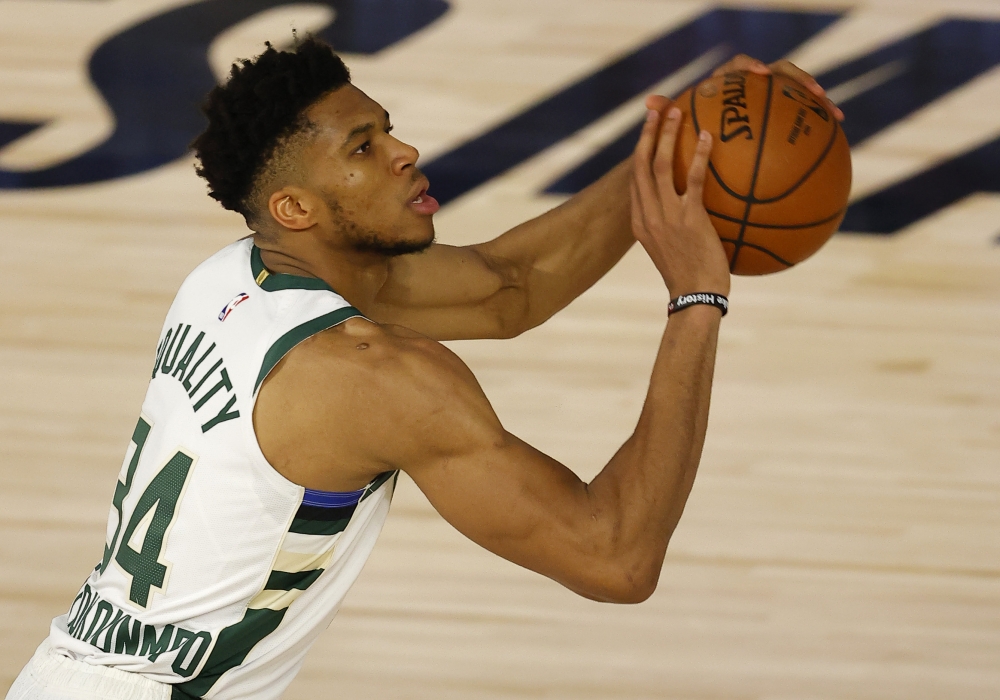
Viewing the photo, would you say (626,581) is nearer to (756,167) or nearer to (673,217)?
(673,217)

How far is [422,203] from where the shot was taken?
181cm

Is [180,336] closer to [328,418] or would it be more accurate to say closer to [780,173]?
[328,418]

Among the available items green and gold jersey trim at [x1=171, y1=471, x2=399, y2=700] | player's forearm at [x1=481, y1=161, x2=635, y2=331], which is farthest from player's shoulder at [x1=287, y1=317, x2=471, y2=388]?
player's forearm at [x1=481, y1=161, x2=635, y2=331]

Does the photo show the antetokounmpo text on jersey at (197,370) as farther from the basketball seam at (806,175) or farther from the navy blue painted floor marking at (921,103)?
the navy blue painted floor marking at (921,103)

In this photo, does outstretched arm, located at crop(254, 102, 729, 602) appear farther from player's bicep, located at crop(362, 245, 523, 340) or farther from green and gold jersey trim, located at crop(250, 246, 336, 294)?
player's bicep, located at crop(362, 245, 523, 340)

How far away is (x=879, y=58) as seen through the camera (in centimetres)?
442

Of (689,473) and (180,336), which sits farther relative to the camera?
(180,336)

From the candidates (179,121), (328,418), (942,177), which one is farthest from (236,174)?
(942,177)

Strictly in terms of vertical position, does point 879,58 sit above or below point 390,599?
above

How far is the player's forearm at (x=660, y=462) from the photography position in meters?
1.50

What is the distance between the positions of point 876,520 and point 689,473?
1.78m

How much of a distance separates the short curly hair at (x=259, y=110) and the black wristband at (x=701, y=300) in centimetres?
65

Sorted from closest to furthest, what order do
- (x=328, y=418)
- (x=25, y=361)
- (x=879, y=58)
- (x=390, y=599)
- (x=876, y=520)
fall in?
(x=328, y=418) → (x=390, y=599) → (x=876, y=520) → (x=25, y=361) → (x=879, y=58)

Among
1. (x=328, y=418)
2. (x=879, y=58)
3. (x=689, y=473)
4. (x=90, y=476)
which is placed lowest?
(x=90, y=476)
